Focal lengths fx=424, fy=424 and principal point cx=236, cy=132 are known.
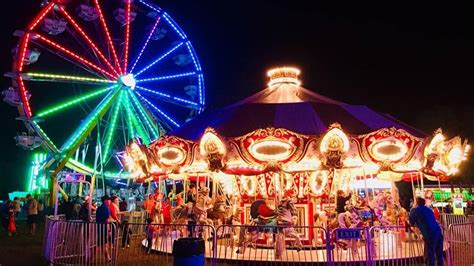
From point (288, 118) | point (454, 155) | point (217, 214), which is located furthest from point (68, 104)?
point (454, 155)

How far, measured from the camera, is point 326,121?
37.8 feet

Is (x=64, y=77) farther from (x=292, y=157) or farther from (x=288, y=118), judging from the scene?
(x=292, y=157)

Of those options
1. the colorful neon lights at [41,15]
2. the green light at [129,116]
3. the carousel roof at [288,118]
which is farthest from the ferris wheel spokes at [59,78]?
the carousel roof at [288,118]

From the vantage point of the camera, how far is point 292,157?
403 inches

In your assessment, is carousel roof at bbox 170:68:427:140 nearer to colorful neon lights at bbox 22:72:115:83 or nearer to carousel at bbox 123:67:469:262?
carousel at bbox 123:67:469:262

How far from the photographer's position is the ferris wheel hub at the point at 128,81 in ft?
68.9

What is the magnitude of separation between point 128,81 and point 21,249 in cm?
1106

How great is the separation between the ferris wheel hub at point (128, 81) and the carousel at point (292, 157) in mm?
7993

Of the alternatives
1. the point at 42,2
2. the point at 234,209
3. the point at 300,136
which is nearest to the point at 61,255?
the point at 234,209

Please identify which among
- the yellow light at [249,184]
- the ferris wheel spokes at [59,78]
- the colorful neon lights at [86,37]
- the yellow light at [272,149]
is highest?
the colorful neon lights at [86,37]

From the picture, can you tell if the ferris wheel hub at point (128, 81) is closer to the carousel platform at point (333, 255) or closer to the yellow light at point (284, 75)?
the yellow light at point (284, 75)

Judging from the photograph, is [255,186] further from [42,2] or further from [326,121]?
[42,2]

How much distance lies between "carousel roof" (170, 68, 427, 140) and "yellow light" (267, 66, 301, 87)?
3.49 feet

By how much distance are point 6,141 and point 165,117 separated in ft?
121
